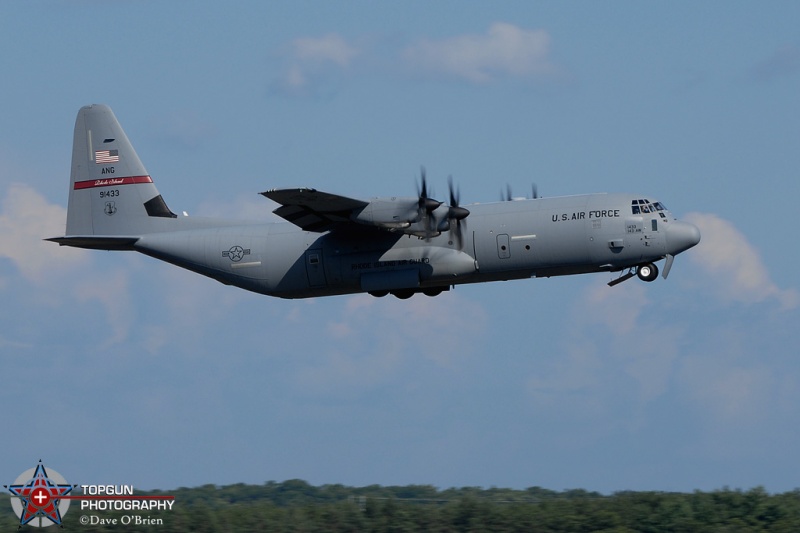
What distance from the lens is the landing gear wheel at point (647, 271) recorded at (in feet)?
86.5

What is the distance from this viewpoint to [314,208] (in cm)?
2583

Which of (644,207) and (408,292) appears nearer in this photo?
(644,207)

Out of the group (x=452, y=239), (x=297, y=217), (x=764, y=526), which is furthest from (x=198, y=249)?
(x=764, y=526)

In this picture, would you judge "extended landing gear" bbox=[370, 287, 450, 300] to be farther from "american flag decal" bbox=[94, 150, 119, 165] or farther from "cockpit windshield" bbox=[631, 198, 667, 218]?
"american flag decal" bbox=[94, 150, 119, 165]

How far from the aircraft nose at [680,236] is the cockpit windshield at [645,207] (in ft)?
1.37

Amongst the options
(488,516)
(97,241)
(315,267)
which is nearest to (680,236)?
(488,516)

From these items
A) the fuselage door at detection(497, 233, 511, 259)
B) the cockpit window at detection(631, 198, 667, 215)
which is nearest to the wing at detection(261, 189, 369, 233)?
the fuselage door at detection(497, 233, 511, 259)

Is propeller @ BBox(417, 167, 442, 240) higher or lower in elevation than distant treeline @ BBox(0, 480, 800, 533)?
higher

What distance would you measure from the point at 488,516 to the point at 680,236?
8005mm

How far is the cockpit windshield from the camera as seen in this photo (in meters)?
26.1

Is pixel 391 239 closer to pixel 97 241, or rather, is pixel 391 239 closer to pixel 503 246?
pixel 503 246

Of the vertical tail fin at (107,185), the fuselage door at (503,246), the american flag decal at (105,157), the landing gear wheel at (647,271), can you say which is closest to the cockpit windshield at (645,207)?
the landing gear wheel at (647,271)

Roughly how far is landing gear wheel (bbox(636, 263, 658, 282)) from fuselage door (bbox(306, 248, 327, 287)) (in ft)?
25.1

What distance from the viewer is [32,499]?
23.8 meters
